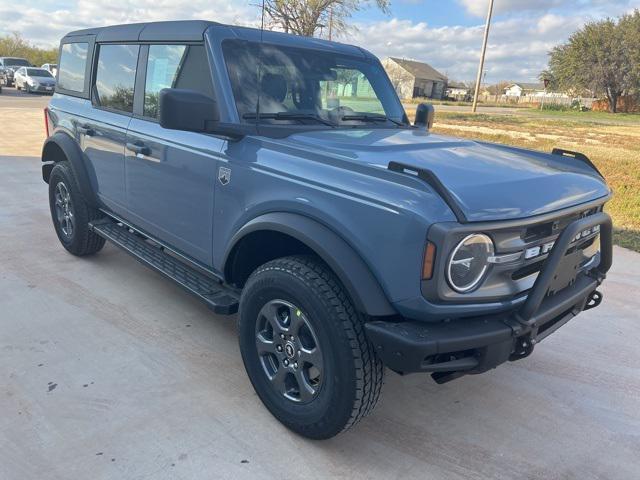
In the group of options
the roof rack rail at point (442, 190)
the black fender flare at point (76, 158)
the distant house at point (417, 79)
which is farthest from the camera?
the distant house at point (417, 79)

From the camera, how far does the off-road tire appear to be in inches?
183

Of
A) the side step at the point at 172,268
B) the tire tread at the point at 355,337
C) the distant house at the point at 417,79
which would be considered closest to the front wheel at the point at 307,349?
the tire tread at the point at 355,337

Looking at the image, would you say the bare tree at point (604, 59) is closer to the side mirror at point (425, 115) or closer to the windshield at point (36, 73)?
the windshield at point (36, 73)

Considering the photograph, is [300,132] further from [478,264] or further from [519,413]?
[519,413]

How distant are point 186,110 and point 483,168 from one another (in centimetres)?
150

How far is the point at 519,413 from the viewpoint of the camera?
302 centimetres

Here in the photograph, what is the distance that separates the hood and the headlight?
10 cm

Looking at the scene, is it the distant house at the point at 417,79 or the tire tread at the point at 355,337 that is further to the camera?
the distant house at the point at 417,79

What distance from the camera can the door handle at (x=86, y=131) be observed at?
14.3ft

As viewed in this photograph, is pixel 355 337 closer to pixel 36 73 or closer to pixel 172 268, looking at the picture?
pixel 172 268

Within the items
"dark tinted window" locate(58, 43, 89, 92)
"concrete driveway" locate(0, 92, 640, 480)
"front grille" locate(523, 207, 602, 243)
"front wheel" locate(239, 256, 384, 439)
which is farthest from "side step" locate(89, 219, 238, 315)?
"front grille" locate(523, 207, 602, 243)

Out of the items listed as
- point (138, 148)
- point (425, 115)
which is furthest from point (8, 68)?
point (425, 115)

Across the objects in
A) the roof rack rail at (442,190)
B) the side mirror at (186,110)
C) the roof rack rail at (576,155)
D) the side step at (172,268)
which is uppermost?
the side mirror at (186,110)

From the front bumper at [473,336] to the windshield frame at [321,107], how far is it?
145cm
